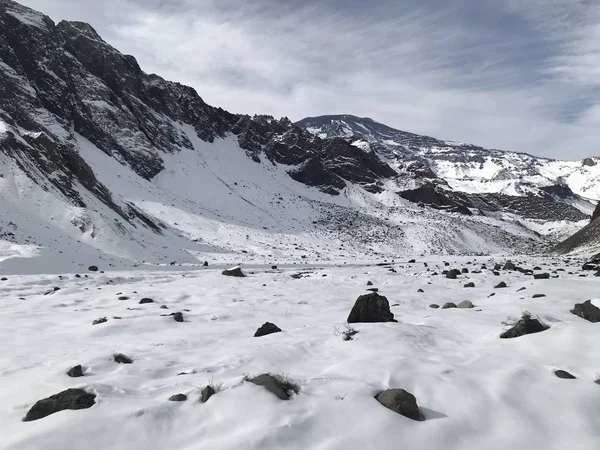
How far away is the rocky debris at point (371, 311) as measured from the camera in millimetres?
10227

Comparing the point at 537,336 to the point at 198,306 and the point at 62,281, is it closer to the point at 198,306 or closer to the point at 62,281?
the point at 198,306

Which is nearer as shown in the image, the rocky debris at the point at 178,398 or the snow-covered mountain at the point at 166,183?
the rocky debris at the point at 178,398

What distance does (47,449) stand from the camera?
4.11 meters

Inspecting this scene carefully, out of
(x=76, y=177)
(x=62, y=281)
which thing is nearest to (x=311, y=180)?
(x=76, y=177)

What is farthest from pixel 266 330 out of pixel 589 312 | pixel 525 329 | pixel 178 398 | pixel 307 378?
pixel 589 312

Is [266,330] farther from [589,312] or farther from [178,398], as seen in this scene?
[589,312]

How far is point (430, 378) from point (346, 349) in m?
1.99

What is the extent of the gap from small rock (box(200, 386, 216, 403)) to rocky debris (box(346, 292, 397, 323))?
544 cm

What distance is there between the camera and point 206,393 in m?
5.43

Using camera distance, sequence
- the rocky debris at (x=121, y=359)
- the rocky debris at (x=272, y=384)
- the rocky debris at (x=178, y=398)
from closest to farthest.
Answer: the rocky debris at (x=178, y=398)
the rocky debris at (x=272, y=384)
the rocky debris at (x=121, y=359)

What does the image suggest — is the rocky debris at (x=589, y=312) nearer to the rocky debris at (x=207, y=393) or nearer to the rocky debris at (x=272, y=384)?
the rocky debris at (x=272, y=384)

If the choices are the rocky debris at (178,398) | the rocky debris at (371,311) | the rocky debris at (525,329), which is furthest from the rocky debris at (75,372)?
the rocky debris at (525,329)

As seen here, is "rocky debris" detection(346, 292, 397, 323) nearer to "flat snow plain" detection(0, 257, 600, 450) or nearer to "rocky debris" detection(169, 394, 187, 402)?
"flat snow plain" detection(0, 257, 600, 450)

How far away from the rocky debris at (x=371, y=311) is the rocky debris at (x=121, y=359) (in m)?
5.31
